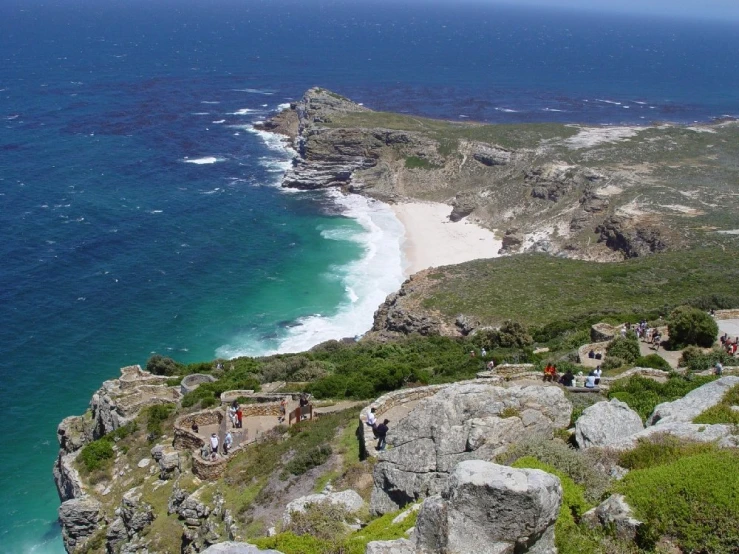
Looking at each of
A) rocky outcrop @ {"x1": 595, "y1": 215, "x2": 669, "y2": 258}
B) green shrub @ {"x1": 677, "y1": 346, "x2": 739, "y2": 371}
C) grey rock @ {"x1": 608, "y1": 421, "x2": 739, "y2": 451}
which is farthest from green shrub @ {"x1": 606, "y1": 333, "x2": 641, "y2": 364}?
rocky outcrop @ {"x1": 595, "y1": 215, "x2": 669, "y2": 258}

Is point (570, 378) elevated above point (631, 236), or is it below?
above

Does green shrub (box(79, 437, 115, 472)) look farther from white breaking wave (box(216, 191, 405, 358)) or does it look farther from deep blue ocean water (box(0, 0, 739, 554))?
white breaking wave (box(216, 191, 405, 358))

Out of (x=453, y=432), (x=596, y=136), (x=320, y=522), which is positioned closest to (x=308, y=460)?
(x=453, y=432)

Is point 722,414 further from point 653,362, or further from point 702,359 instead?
point 702,359

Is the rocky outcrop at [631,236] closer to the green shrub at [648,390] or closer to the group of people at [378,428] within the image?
the green shrub at [648,390]

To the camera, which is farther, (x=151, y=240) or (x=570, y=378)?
(x=151, y=240)

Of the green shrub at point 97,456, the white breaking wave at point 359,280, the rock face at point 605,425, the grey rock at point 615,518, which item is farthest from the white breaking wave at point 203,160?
the grey rock at point 615,518

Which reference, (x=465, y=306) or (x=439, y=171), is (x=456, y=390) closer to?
(x=465, y=306)
